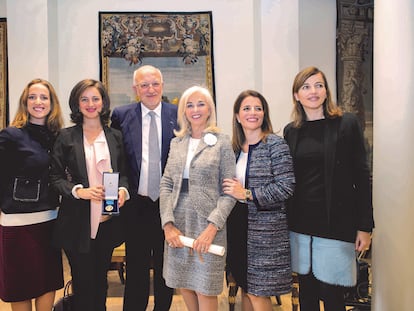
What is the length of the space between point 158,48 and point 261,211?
314 centimetres

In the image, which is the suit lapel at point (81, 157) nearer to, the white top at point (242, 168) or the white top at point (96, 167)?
the white top at point (96, 167)

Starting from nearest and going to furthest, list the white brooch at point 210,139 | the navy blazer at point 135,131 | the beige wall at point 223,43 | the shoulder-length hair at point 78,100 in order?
1. the white brooch at point 210,139
2. the shoulder-length hair at point 78,100
3. the navy blazer at point 135,131
4. the beige wall at point 223,43

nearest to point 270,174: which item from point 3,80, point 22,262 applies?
point 22,262

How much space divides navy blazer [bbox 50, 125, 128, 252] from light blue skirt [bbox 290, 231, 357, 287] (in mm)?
1145

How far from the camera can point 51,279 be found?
8.29 ft

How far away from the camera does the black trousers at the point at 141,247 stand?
265 centimetres

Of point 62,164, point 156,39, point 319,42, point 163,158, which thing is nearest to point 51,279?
point 62,164

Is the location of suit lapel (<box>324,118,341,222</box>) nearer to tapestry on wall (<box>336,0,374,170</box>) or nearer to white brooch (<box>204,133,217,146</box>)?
white brooch (<box>204,133,217,146</box>)

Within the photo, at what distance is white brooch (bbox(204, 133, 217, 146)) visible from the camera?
224 cm

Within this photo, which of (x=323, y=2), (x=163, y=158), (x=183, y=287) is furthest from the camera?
(x=323, y=2)

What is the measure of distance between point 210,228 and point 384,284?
1.13 meters

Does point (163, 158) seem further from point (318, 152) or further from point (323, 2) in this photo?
point (323, 2)

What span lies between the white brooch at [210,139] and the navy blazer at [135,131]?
504 mm

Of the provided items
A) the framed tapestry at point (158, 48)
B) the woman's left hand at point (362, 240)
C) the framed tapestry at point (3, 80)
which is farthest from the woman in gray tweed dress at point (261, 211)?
the framed tapestry at point (3, 80)
